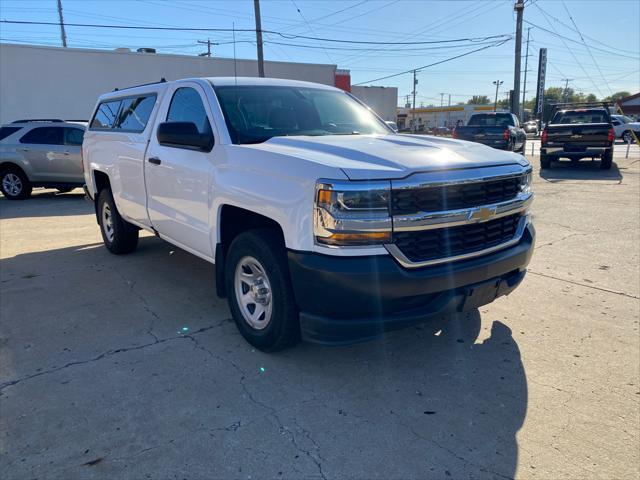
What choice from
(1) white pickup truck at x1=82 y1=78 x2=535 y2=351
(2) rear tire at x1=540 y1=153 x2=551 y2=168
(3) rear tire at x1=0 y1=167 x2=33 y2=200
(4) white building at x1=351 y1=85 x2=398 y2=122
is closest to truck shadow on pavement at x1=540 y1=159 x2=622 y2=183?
(2) rear tire at x1=540 y1=153 x2=551 y2=168

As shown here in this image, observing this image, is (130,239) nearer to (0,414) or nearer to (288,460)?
(0,414)

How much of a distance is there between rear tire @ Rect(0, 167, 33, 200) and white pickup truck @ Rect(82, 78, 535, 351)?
30.4 ft

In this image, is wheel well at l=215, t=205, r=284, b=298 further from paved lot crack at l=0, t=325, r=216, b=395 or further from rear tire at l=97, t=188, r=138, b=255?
rear tire at l=97, t=188, r=138, b=255

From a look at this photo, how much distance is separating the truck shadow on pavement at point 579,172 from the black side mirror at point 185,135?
11.7 meters

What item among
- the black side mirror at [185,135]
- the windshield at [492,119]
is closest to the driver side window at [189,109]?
the black side mirror at [185,135]

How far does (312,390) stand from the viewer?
308cm

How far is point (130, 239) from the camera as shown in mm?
6234

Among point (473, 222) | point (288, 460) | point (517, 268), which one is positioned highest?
point (473, 222)

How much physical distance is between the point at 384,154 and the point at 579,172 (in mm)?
14080

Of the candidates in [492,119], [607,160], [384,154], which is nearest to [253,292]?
[384,154]

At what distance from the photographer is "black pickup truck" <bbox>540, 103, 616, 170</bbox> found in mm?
14297

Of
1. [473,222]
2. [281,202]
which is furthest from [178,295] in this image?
[473,222]

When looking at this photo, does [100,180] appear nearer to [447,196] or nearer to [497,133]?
[447,196]

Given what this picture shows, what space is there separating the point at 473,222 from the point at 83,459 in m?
2.55
